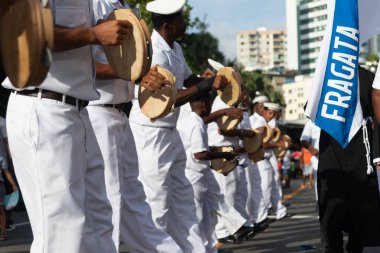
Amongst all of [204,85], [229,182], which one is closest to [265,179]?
[229,182]

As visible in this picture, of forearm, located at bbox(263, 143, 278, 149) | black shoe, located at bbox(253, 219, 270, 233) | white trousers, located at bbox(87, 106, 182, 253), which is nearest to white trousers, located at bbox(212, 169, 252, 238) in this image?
black shoe, located at bbox(253, 219, 270, 233)

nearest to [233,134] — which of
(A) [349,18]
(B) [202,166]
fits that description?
(B) [202,166]

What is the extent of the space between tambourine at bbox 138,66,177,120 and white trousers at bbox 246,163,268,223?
26.8 ft

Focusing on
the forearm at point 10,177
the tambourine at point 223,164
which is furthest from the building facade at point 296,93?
the tambourine at point 223,164

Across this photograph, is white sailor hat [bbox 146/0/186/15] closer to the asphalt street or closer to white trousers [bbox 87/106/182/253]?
white trousers [bbox 87/106/182/253]

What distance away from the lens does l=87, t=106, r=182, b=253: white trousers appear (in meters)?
6.29

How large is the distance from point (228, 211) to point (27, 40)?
359 inches

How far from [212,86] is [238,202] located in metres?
5.92

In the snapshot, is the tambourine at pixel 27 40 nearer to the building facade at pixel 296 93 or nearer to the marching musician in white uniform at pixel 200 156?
the marching musician in white uniform at pixel 200 156

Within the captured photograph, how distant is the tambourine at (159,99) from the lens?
666cm

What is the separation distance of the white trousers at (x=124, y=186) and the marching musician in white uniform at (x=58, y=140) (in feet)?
3.23

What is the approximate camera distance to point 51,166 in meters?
5.05

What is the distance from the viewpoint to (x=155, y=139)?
25.7ft

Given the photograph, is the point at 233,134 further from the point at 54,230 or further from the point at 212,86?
the point at 54,230
